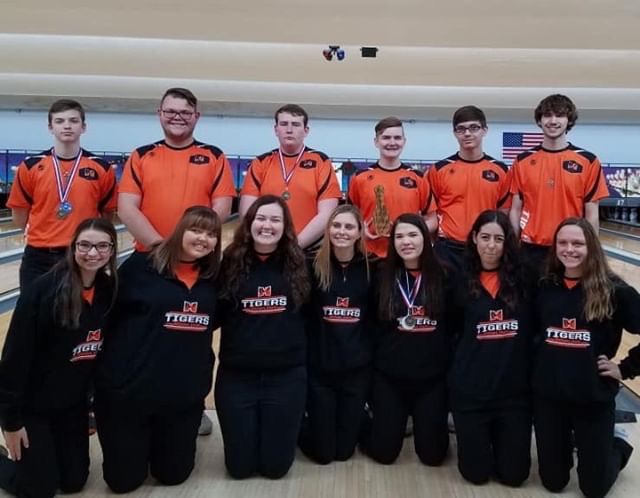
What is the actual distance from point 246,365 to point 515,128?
9.42 meters

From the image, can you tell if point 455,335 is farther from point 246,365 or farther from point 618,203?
point 618,203

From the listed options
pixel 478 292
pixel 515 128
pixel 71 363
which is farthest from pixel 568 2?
pixel 515 128

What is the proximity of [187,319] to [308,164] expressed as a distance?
85 centimetres

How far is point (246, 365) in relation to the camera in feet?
6.22

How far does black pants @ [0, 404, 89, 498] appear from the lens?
1.67 metres

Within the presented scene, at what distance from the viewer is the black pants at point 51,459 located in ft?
5.47

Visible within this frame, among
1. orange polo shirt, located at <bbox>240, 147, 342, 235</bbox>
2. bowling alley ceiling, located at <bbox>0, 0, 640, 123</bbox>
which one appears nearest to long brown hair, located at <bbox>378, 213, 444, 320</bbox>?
orange polo shirt, located at <bbox>240, 147, 342, 235</bbox>

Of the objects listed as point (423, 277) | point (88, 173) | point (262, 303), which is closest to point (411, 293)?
point (423, 277)

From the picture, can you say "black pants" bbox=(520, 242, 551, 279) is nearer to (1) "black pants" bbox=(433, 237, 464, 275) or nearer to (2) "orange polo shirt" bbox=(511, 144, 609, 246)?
(2) "orange polo shirt" bbox=(511, 144, 609, 246)

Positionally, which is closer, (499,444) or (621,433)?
(499,444)

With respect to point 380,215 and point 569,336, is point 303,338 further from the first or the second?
point 569,336

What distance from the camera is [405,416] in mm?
1983

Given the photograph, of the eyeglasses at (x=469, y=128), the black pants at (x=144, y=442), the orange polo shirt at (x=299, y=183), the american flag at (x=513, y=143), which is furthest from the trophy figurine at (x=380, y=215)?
the american flag at (x=513, y=143)

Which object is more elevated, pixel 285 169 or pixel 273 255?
pixel 285 169
